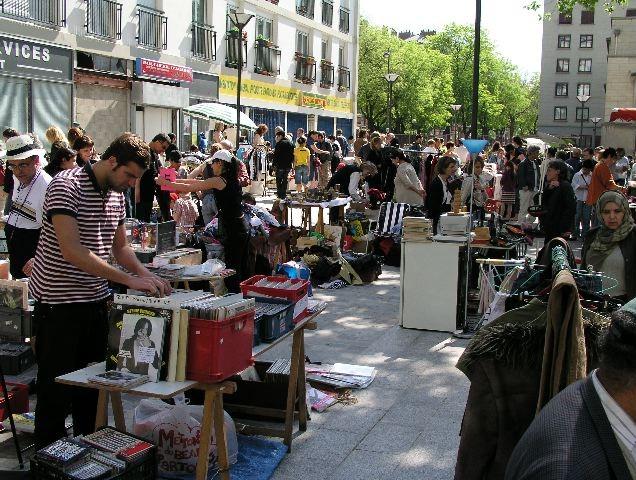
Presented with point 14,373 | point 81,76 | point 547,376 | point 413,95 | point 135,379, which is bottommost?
point 14,373

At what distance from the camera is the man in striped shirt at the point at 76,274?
391cm

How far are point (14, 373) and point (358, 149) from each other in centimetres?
1178

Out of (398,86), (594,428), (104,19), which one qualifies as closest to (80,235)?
(594,428)

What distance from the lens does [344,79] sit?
3769 cm

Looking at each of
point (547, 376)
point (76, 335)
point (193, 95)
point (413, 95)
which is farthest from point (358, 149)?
point (413, 95)

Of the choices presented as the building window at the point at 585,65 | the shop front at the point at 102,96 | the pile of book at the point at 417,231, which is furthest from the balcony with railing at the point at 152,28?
the building window at the point at 585,65

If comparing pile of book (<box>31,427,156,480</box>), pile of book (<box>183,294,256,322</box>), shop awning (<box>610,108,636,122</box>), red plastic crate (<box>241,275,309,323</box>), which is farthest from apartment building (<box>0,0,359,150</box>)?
pile of book (<box>31,427,156,480</box>)

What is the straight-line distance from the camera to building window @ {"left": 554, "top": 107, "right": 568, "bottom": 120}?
262ft

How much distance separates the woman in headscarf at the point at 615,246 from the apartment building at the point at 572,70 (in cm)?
7478

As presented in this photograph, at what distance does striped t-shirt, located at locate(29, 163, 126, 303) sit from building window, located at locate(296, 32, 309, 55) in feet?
96.3

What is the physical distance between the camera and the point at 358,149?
17047 mm

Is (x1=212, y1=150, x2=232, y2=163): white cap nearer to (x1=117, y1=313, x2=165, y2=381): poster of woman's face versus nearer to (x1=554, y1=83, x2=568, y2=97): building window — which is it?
(x1=117, y1=313, x2=165, y2=381): poster of woman's face

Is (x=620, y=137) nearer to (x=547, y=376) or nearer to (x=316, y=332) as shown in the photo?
(x=316, y=332)

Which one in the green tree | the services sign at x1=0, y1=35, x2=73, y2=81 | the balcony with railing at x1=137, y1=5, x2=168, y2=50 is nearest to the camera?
the services sign at x1=0, y1=35, x2=73, y2=81
